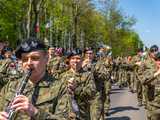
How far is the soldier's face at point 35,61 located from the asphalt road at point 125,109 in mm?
11376

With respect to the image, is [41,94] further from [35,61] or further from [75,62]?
[75,62]

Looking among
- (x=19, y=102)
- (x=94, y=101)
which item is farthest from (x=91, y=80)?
(x=19, y=102)

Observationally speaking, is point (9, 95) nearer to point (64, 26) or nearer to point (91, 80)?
point (91, 80)

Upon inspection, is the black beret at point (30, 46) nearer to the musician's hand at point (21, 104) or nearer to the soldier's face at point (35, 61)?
the soldier's face at point (35, 61)

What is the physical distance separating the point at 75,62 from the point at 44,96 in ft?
13.5

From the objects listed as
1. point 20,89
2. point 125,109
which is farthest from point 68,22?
point 20,89

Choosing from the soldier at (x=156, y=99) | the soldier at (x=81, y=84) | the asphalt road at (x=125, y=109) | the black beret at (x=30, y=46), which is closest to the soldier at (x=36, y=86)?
the black beret at (x=30, y=46)

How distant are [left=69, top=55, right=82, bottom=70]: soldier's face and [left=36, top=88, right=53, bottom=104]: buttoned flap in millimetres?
4012

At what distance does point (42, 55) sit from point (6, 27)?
57.0 metres

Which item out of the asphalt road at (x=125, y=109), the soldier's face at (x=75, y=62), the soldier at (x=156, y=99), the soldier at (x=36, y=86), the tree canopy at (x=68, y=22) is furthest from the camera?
the tree canopy at (x=68, y=22)

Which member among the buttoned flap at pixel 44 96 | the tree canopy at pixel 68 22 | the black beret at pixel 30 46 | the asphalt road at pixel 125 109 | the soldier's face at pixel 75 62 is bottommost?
the asphalt road at pixel 125 109

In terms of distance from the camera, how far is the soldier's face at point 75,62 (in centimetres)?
906

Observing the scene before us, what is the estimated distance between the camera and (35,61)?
16.4 ft

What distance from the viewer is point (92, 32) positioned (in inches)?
2771
